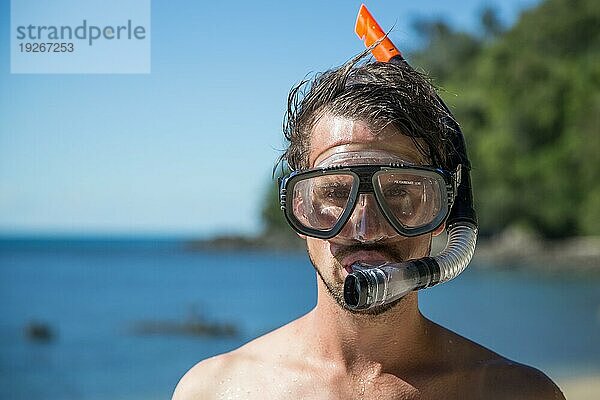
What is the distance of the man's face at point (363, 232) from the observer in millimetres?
1353

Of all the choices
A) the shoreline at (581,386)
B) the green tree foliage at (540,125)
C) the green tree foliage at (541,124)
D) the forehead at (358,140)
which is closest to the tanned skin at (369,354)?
the forehead at (358,140)

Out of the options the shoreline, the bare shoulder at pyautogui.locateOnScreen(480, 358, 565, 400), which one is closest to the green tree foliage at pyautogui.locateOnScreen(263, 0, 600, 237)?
the shoreline

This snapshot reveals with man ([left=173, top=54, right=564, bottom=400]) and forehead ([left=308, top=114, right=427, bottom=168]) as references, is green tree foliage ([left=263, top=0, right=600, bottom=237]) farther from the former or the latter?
forehead ([left=308, top=114, right=427, bottom=168])

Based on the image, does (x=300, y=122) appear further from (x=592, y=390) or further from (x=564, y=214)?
(x=564, y=214)

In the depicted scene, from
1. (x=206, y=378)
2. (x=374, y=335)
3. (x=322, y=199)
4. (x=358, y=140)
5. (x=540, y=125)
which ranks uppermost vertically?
(x=540, y=125)

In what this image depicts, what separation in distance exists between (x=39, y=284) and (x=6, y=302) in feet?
5.51

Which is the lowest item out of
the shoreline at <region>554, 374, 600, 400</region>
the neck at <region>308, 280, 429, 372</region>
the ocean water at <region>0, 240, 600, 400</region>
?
the ocean water at <region>0, 240, 600, 400</region>

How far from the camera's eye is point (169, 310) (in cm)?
1780

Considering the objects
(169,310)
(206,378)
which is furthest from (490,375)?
(169,310)

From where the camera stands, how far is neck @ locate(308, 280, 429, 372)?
4.86 feet

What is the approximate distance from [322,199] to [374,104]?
186 mm

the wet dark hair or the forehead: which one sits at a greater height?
the wet dark hair

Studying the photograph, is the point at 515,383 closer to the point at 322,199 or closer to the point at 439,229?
the point at 439,229

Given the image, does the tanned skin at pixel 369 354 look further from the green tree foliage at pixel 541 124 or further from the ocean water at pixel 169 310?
the green tree foliage at pixel 541 124
